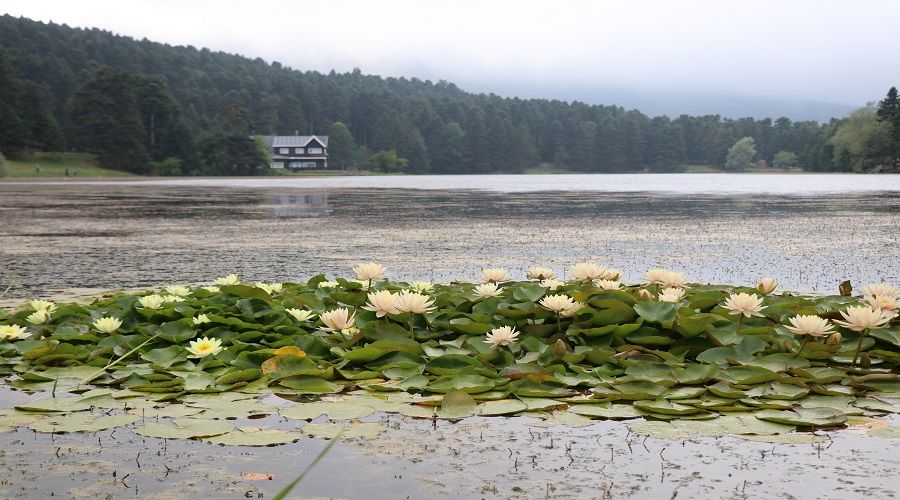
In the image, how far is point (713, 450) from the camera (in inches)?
129

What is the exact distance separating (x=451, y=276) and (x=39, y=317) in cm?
438

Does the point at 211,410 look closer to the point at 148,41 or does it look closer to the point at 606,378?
the point at 606,378

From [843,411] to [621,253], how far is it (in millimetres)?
7541

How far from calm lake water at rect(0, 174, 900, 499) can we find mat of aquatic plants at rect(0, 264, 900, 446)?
0.23 meters

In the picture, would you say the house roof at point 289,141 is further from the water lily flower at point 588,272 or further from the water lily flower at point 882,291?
the water lily flower at point 882,291

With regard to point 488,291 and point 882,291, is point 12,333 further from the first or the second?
point 882,291

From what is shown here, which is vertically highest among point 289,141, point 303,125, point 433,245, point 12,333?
point 303,125

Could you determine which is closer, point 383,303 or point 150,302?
point 383,303

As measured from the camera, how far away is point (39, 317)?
5.45 meters

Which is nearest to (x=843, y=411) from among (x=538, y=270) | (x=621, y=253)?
(x=538, y=270)

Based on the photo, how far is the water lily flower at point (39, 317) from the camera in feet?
17.9

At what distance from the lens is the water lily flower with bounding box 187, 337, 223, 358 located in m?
4.66

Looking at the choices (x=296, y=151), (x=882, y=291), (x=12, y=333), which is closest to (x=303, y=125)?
(x=296, y=151)

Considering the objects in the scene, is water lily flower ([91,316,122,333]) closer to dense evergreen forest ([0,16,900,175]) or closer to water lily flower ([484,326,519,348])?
water lily flower ([484,326,519,348])
